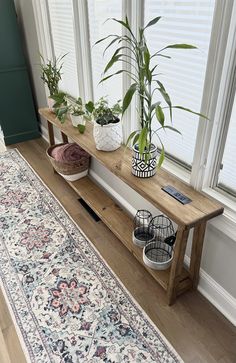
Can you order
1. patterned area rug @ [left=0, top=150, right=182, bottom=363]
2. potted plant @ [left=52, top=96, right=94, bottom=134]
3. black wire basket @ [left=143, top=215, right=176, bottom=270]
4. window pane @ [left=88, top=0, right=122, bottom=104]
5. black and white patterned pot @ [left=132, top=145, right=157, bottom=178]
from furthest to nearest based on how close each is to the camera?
1. potted plant @ [left=52, top=96, right=94, bottom=134]
2. window pane @ [left=88, top=0, right=122, bottom=104]
3. black wire basket @ [left=143, top=215, right=176, bottom=270]
4. black and white patterned pot @ [left=132, top=145, right=157, bottom=178]
5. patterned area rug @ [left=0, top=150, right=182, bottom=363]

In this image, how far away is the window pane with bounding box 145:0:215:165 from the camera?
120 centimetres

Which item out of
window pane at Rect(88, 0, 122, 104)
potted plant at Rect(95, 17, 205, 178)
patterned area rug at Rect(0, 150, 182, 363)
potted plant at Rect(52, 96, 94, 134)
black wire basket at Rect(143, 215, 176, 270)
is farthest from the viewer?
potted plant at Rect(52, 96, 94, 134)

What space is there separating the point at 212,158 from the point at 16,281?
131cm

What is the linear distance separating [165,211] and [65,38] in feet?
6.28

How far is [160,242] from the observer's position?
1.70 metres

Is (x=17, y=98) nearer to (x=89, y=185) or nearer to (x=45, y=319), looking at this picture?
(x=89, y=185)

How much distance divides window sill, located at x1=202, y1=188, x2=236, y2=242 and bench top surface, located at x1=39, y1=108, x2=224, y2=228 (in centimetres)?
3

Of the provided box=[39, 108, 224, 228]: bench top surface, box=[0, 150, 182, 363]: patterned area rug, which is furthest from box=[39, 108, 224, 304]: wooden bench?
box=[0, 150, 182, 363]: patterned area rug

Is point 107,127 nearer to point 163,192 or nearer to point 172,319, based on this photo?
point 163,192

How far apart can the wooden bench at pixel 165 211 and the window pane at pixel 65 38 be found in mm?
660

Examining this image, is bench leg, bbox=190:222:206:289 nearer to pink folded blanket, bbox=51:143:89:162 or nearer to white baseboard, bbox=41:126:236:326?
white baseboard, bbox=41:126:236:326

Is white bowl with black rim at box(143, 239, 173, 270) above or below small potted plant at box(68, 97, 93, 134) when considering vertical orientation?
below

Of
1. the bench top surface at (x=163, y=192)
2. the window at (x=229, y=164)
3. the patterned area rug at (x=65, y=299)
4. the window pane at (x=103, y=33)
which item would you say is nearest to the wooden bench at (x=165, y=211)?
the bench top surface at (x=163, y=192)

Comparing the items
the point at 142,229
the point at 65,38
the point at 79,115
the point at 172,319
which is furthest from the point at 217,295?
the point at 65,38
